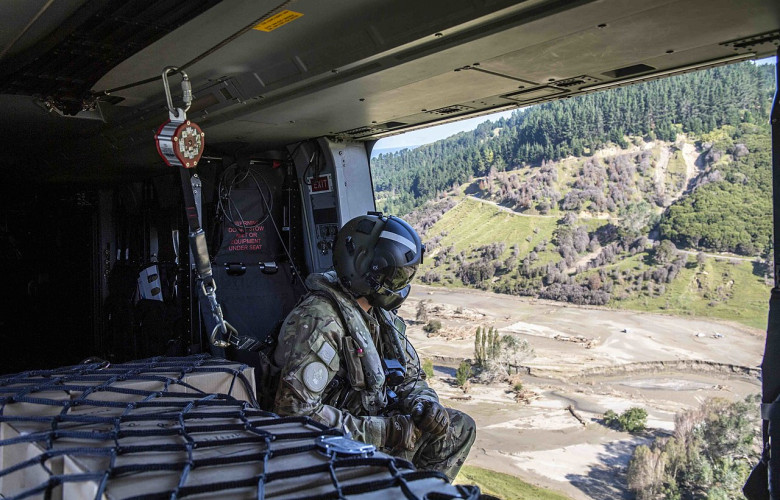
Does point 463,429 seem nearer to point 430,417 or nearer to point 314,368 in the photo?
point 430,417

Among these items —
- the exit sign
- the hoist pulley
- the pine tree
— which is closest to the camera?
the hoist pulley

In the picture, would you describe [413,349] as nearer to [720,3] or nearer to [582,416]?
[720,3]

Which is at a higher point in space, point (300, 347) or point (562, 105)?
point (562, 105)

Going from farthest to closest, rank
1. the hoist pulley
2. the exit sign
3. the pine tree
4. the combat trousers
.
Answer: the pine tree → the exit sign → the combat trousers → the hoist pulley

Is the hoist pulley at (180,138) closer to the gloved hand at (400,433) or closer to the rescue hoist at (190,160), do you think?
the rescue hoist at (190,160)

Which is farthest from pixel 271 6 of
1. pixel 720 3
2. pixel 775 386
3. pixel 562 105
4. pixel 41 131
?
pixel 562 105

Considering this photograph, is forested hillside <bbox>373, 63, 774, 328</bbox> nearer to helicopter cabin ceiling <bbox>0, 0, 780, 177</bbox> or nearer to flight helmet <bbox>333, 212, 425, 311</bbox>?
flight helmet <bbox>333, 212, 425, 311</bbox>

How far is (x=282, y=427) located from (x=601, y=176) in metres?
5.95

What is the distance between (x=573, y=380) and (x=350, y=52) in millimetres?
6227

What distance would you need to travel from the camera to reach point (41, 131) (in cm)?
422

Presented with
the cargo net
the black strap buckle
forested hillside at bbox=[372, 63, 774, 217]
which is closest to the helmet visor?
the cargo net

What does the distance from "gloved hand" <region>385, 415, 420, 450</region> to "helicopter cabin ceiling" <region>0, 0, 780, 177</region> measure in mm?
1578

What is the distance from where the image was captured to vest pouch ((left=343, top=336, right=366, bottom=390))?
10.2 ft

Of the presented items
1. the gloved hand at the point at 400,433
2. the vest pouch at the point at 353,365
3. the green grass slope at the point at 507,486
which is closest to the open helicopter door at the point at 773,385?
the gloved hand at the point at 400,433
